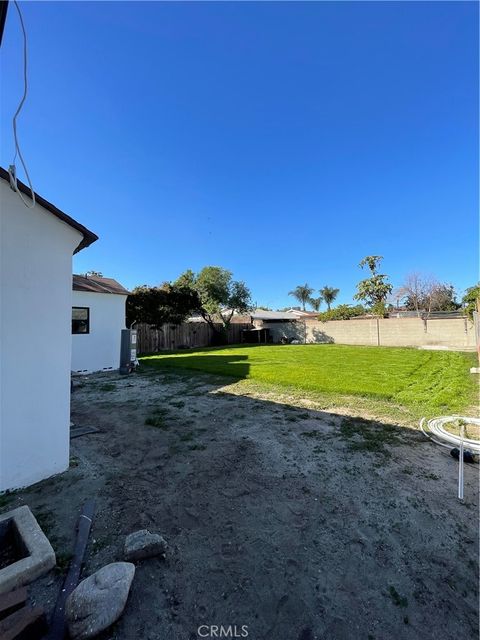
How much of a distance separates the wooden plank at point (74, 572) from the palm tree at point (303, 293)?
49540mm

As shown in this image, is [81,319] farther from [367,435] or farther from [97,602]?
[97,602]

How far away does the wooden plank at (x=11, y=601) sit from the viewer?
144 cm

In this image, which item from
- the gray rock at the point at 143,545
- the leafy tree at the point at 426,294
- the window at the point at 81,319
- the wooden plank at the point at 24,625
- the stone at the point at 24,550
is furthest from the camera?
the leafy tree at the point at 426,294

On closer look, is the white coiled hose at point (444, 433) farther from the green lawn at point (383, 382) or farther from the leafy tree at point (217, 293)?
the leafy tree at point (217, 293)

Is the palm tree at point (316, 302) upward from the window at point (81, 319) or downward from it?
upward

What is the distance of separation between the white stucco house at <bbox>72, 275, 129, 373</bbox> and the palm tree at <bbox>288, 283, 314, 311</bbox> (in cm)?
4283

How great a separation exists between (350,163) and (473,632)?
1497cm

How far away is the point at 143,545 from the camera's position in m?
1.88

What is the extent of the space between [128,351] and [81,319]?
6.90 feet

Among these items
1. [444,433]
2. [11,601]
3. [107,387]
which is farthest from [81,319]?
[444,433]

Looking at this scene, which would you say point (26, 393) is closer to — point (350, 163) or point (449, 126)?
point (449, 126)

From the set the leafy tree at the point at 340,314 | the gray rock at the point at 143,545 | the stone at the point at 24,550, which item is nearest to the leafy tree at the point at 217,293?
the leafy tree at the point at 340,314

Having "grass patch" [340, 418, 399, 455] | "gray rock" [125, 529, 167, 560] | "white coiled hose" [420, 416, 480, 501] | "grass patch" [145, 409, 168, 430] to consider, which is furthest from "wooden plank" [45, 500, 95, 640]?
"white coiled hose" [420, 416, 480, 501]

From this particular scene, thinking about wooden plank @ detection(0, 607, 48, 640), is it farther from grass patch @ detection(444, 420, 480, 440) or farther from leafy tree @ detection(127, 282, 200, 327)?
leafy tree @ detection(127, 282, 200, 327)
